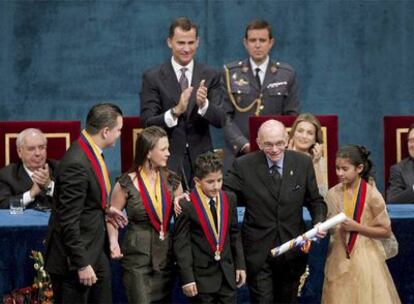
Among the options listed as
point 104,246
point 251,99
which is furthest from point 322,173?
point 104,246

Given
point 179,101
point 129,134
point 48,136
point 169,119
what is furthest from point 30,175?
point 179,101

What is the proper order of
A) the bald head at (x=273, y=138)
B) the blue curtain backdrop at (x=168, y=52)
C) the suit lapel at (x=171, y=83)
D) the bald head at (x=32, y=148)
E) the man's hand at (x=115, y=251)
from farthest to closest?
the blue curtain backdrop at (x=168, y=52) → the suit lapel at (x=171, y=83) → the bald head at (x=32, y=148) → the bald head at (x=273, y=138) → the man's hand at (x=115, y=251)

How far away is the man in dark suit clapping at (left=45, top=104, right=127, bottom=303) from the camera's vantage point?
6.43 meters

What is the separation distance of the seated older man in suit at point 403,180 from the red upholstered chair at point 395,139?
0.67 ft

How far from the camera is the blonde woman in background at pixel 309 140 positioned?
849 cm

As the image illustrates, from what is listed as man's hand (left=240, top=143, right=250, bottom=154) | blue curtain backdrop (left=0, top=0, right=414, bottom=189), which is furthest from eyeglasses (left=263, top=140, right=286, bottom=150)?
blue curtain backdrop (left=0, top=0, right=414, bottom=189)

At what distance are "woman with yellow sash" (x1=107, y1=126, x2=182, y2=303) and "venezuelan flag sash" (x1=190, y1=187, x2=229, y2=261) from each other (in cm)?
19

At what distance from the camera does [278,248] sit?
6.96m

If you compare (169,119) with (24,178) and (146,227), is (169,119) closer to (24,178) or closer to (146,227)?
(24,178)


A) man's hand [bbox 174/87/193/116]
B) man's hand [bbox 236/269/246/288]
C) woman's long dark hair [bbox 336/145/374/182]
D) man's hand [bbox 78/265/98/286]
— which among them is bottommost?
man's hand [bbox 236/269/246/288]

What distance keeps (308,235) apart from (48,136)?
2.68 metres

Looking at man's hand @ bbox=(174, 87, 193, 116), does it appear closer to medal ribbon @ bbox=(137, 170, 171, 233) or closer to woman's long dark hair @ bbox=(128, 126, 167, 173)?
woman's long dark hair @ bbox=(128, 126, 167, 173)

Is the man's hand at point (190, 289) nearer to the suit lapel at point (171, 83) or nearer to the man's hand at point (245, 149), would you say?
the suit lapel at point (171, 83)

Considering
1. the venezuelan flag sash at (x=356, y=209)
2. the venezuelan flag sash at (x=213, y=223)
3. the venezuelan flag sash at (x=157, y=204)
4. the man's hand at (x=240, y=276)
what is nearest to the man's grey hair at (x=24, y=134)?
the venezuelan flag sash at (x=157, y=204)
